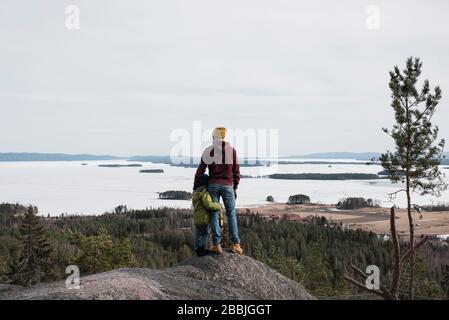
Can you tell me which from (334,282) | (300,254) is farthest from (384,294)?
(300,254)

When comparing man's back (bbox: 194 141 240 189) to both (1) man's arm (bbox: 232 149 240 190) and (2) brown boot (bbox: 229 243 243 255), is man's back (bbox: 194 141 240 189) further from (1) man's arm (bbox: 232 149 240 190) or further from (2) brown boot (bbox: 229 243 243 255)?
(2) brown boot (bbox: 229 243 243 255)

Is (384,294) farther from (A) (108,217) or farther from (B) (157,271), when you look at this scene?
(A) (108,217)

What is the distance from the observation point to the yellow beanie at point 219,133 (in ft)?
42.1

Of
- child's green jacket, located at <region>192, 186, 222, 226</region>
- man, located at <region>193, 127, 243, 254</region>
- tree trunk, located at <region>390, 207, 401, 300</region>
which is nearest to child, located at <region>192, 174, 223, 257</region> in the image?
child's green jacket, located at <region>192, 186, 222, 226</region>

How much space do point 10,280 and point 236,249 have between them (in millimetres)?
48257

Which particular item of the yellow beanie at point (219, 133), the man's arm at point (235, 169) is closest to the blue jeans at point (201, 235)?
the man's arm at point (235, 169)

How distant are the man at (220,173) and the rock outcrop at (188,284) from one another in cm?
106

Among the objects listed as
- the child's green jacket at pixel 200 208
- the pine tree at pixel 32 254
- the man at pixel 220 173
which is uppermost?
the man at pixel 220 173

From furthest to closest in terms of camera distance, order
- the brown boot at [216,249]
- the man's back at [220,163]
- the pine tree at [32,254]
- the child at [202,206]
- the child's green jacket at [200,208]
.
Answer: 1. the pine tree at [32,254]
2. the brown boot at [216,249]
3. the child's green jacket at [200,208]
4. the child at [202,206]
5. the man's back at [220,163]

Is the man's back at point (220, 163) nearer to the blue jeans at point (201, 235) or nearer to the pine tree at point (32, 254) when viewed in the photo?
the blue jeans at point (201, 235)

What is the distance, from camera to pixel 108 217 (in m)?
184

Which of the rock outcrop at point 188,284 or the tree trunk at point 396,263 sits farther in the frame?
the tree trunk at point 396,263

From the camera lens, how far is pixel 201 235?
13766 millimetres
